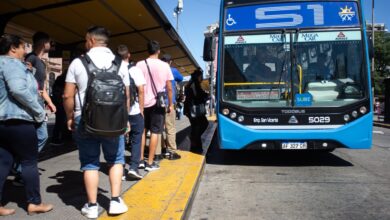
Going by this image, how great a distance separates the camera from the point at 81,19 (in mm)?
9906

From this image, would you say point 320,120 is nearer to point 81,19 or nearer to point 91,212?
point 91,212

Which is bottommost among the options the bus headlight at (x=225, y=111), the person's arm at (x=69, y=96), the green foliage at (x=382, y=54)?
the bus headlight at (x=225, y=111)

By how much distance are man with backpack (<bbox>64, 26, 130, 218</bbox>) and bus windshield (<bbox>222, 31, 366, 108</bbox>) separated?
3.70 metres

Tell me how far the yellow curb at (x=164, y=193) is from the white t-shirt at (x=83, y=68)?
1143 mm

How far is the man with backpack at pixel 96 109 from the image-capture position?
3561mm

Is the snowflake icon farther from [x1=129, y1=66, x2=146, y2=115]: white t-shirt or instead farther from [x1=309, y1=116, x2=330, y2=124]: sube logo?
[x1=129, y1=66, x2=146, y2=115]: white t-shirt

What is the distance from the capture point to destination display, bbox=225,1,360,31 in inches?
291

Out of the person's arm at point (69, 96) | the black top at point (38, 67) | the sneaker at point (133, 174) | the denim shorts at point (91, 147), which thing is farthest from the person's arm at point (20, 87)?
the sneaker at point (133, 174)

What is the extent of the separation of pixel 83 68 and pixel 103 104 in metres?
0.42

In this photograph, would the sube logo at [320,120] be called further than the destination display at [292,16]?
No

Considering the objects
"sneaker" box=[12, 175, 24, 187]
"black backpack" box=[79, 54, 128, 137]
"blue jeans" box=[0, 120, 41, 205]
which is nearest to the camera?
"black backpack" box=[79, 54, 128, 137]

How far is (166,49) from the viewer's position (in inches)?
661

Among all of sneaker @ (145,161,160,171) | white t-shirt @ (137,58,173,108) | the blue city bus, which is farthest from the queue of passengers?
the blue city bus

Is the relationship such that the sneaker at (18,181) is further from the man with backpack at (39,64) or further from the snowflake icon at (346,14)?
the snowflake icon at (346,14)
